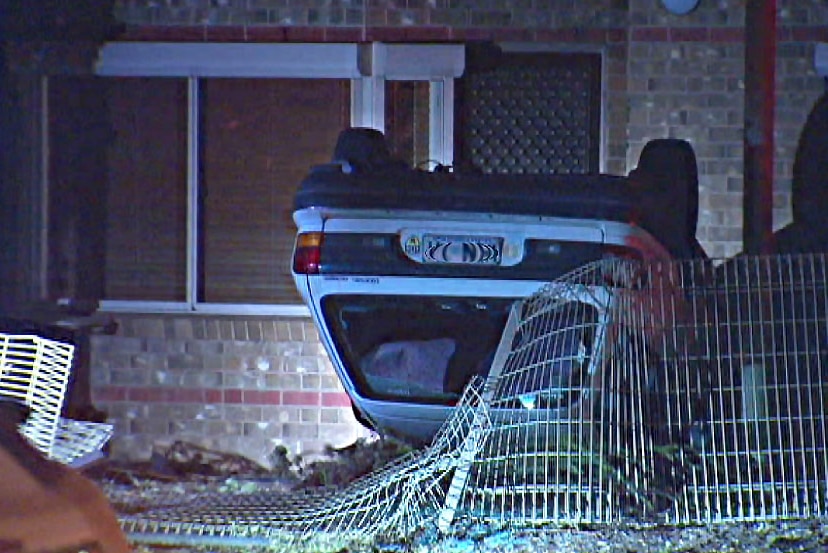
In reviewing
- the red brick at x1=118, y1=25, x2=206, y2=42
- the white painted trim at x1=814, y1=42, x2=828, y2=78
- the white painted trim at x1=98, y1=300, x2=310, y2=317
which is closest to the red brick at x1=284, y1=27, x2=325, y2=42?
the red brick at x1=118, y1=25, x2=206, y2=42

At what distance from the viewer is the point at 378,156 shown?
28.1ft

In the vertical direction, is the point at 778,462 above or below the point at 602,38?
below

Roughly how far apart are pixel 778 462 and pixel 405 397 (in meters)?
2.17

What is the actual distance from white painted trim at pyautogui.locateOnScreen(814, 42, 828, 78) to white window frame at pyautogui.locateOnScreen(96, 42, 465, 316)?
2292 mm

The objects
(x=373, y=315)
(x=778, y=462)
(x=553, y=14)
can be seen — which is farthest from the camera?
(x=553, y=14)

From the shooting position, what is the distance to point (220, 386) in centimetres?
949

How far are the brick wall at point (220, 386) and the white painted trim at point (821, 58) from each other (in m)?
3.75

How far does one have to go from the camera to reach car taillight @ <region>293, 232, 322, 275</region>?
780 centimetres

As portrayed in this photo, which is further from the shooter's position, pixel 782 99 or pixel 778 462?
pixel 782 99

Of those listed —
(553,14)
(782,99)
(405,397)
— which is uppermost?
(553,14)

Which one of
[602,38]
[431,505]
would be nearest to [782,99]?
[602,38]

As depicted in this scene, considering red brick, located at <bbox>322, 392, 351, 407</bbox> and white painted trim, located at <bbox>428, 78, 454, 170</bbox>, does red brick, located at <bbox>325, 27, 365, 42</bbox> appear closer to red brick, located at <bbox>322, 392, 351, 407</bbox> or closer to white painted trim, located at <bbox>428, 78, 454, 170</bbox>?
white painted trim, located at <bbox>428, 78, 454, 170</bbox>

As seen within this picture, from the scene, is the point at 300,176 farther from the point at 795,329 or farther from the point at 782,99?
the point at 795,329

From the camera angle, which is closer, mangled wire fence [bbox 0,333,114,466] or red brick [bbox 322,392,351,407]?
mangled wire fence [bbox 0,333,114,466]
